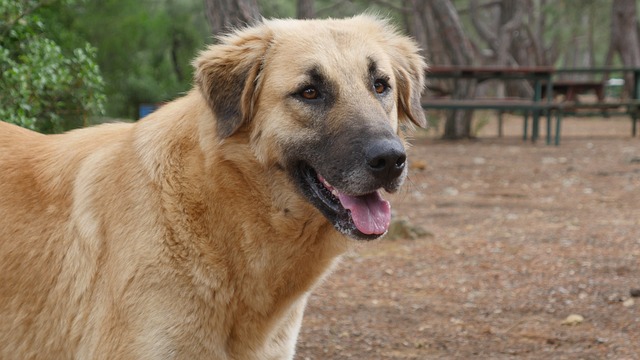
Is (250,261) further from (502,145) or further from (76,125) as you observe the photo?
(502,145)

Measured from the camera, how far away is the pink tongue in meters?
3.29

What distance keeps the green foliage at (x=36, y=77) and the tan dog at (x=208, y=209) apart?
219 centimetres

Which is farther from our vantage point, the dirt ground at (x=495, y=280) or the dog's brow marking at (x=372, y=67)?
the dirt ground at (x=495, y=280)

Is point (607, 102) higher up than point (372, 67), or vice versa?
point (372, 67)

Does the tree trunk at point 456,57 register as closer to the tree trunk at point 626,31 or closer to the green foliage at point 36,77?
the tree trunk at point 626,31

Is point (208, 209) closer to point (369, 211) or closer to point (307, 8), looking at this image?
point (369, 211)

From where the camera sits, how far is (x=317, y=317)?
5.70m

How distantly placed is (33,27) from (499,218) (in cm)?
488

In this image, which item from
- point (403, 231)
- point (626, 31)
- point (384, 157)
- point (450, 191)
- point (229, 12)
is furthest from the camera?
point (626, 31)

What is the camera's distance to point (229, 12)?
21.8ft

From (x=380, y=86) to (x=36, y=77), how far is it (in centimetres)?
300

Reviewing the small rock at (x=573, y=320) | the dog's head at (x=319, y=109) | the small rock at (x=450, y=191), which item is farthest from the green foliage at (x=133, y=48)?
the dog's head at (x=319, y=109)

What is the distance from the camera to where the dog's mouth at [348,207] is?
328 cm

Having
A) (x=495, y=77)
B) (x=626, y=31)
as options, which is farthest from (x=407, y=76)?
(x=626, y=31)
